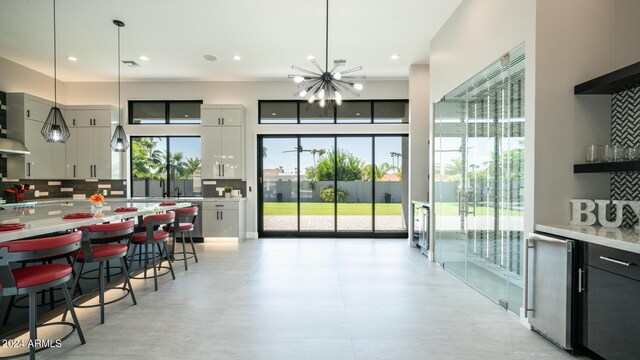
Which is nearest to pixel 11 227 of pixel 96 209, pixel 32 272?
pixel 32 272

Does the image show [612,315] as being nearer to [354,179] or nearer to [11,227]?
[11,227]

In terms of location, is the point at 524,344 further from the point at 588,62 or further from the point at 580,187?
the point at 588,62

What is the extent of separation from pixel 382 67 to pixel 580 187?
14.1 ft

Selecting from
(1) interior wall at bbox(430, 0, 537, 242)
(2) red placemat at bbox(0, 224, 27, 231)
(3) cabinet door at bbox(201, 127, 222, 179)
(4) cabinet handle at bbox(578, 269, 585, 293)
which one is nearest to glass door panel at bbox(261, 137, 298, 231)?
(3) cabinet door at bbox(201, 127, 222, 179)

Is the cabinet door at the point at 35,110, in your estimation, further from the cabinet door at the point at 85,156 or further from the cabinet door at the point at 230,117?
the cabinet door at the point at 230,117

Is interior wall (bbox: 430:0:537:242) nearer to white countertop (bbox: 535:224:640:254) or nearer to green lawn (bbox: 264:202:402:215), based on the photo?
white countertop (bbox: 535:224:640:254)

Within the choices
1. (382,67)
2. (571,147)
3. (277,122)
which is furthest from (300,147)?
(571,147)

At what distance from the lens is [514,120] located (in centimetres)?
302

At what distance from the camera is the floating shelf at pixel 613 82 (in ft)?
6.98

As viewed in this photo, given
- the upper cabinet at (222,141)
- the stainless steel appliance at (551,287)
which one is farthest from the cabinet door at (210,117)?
Answer: the stainless steel appliance at (551,287)

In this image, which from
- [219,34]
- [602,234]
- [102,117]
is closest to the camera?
[602,234]

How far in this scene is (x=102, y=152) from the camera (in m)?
6.52

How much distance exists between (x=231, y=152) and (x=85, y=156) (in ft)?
10.7

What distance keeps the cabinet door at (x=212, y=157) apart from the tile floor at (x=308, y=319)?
258 centimetres
